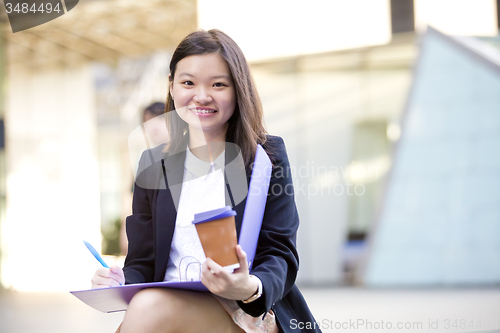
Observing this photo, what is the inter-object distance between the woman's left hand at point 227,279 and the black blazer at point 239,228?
10 cm

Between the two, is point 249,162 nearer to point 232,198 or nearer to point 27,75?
point 232,198

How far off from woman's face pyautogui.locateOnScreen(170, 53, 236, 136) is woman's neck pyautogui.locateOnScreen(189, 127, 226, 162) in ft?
0.21

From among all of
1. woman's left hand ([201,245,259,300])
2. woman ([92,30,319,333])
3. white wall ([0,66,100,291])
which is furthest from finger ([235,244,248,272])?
white wall ([0,66,100,291])

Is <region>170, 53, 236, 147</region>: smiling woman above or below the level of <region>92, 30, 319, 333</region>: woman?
above

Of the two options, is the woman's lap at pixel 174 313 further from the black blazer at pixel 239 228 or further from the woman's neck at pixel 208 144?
the woman's neck at pixel 208 144

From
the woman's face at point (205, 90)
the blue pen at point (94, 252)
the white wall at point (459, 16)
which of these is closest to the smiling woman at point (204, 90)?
the woman's face at point (205, 90)

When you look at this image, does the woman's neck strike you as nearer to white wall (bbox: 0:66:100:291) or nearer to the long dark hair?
the long dark hair

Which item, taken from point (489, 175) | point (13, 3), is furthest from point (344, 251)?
point (13, 3)

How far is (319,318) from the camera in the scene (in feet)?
13.2

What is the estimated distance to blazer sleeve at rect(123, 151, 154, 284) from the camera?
1.36 metres

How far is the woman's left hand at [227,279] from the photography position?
0.92 metres

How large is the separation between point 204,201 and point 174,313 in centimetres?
37

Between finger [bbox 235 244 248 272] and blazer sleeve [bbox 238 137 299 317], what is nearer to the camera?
finger [bbox 235 244 248 272]

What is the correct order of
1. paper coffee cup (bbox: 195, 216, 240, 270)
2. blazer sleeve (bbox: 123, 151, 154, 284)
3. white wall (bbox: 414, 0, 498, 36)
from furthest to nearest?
white wall (bbox: 414, 0, 498, 36), blazer sleeve (bbox: 123, 151, 154, 284), paper coffee cup (bbox: 195, 216, 240, 270)
